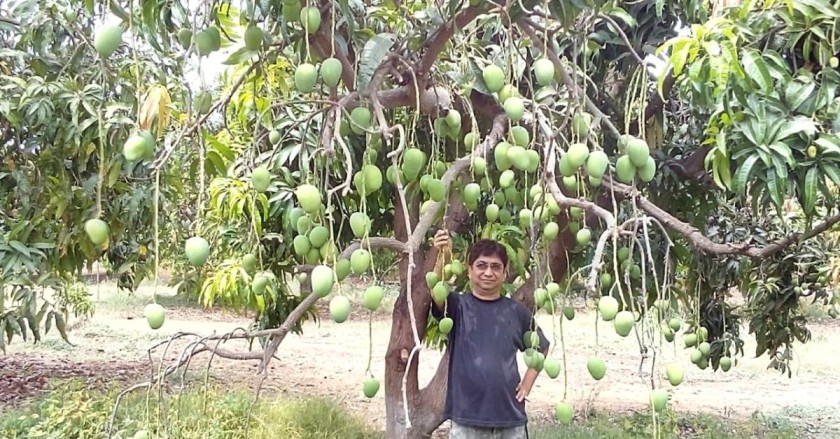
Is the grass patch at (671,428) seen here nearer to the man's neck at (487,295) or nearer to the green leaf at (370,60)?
the man's neck at (487,295)

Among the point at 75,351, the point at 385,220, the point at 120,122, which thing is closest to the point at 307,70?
the point at 120,122

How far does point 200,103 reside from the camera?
0.99m

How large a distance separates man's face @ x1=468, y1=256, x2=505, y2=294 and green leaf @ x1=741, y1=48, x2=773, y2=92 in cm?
85

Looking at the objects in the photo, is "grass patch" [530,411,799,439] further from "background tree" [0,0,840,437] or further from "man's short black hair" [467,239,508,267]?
"man's short black hair" [467,239,508,267]

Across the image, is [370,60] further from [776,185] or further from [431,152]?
[776,185]

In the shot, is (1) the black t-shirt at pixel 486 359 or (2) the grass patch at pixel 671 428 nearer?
A: (1) the black t-shirt at pixel 486 359

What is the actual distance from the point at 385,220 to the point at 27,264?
1.21 metres

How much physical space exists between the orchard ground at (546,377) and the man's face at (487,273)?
139 centimetres

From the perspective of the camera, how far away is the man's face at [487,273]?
2.01 metres

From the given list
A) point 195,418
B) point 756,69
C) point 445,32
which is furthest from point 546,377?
point 445,32

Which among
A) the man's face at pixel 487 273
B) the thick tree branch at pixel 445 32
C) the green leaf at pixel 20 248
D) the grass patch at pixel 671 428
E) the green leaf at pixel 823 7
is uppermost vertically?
the green leaf at pixel 823 7

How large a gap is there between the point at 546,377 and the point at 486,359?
15.5ft

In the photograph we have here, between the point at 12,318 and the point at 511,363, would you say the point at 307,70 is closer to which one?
the point at 511,363

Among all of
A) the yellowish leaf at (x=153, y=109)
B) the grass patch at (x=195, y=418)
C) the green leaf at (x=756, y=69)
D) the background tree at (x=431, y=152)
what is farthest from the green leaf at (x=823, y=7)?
the grass patch at (x=195, y=418)
